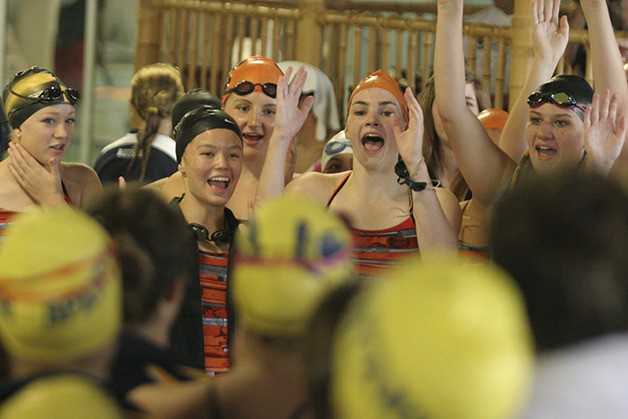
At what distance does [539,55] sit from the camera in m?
3.83

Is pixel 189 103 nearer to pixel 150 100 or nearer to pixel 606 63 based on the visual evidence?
pixel 150 100

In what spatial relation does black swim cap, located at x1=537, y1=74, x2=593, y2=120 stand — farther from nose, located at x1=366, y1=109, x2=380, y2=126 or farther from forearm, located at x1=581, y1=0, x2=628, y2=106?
nose, located at x1=366, y1=109, x2=380, y2=126

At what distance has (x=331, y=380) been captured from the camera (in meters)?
1.32

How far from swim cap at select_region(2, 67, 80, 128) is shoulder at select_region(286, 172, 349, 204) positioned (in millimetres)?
943

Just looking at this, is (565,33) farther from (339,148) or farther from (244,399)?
(244,399)

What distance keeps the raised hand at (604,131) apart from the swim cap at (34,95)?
191 centimetres

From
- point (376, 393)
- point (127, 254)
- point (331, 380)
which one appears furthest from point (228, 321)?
point (376, 393)

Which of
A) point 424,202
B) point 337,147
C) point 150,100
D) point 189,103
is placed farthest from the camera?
point 150,100

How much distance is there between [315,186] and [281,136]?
0.20 metres

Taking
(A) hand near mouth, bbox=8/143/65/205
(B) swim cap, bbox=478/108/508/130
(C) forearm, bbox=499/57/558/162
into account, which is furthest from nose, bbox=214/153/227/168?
(B) swim cap, bbox=478/108/508/130

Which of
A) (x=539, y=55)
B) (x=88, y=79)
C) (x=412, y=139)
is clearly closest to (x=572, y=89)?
(x=539, y=55)

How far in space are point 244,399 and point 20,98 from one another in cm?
252

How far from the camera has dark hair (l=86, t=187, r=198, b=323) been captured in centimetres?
179

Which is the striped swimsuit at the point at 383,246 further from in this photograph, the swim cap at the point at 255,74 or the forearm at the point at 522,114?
the swim cap at the point at 255,74
